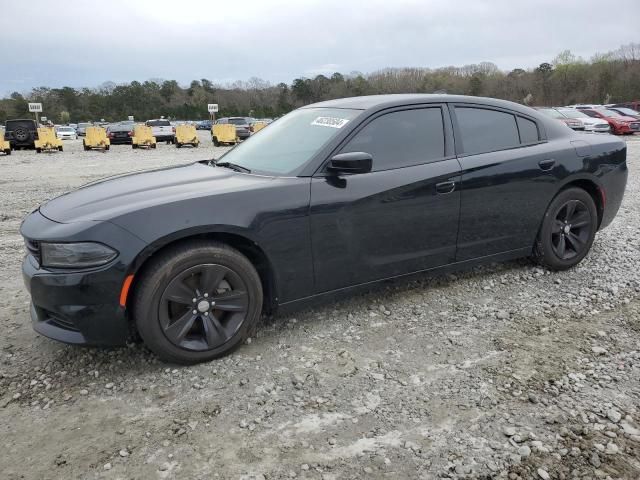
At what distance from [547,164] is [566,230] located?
671mm

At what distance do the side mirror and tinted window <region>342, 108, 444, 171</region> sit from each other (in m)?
0.22

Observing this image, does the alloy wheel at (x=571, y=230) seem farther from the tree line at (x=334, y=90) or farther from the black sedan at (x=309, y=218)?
the tree line at (x=334, y=90)

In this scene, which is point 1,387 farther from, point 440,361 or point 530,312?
point 530,312

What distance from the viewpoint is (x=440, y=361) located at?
3.00 metres

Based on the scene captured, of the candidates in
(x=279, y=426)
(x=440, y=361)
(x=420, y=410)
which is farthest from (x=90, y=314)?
(x=440, y=361)

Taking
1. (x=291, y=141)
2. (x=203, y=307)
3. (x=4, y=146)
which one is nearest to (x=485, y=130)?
(x=291, y=141)

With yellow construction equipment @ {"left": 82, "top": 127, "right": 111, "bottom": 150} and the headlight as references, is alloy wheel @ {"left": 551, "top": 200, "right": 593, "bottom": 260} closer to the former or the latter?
the headlight

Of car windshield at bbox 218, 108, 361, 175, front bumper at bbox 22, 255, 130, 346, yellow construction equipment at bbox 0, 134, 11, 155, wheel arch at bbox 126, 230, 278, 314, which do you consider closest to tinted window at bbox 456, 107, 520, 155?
car windshield at bbox 218, 108, 361, 175

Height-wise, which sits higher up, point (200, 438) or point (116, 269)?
point (116, 269)

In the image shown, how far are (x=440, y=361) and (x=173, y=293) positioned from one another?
1.65m

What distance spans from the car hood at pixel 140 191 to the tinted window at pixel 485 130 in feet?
5.39

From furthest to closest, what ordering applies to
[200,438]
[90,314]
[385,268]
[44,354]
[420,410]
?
[385,268] → [44,354] → [90,314] → [420,410] → [200,438]

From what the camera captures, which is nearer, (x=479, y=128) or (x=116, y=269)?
(x=116, y=269)

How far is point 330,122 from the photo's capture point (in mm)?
3570
